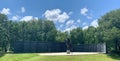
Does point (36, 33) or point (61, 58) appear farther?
point (36, 33)

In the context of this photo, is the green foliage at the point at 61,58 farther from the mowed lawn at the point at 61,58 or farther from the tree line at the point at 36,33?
the tree line at the point at 36,33

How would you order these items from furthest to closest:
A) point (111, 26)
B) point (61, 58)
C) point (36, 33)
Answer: point (36, 33) → point (111, 26) → point (61, 58)

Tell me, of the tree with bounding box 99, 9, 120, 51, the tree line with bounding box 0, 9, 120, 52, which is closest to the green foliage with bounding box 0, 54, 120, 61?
the tree with bounding box 99, 9, 120, 51

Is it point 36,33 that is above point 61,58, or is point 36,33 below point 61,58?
above

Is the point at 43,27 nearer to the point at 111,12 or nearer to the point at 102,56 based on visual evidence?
the point at 111,12

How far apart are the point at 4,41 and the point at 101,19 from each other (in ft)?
83.0

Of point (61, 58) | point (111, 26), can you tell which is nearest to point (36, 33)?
point (111, 26)

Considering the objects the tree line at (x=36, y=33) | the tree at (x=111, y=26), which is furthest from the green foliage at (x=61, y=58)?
the tree line at (x=36, y=33)

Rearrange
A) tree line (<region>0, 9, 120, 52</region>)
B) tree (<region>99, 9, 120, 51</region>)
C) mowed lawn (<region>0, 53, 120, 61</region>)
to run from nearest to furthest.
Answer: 1. mowed lawn (<region>0, 53, 120, 61</region>)
2. tree (<region>99, 9, 120, 51</region>)
3. tree line (<region>0, 9, 120, 52</region>)

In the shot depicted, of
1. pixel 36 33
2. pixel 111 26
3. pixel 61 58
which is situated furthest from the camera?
pixel 36 33

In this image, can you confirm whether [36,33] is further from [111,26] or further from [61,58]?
[61,58]

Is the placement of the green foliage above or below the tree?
below

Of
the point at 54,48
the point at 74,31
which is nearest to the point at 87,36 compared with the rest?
the point at 74,31

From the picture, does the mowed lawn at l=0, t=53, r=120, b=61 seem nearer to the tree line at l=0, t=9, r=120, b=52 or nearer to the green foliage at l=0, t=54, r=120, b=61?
the green foliage at l=0, t=54, r=120, b=61
